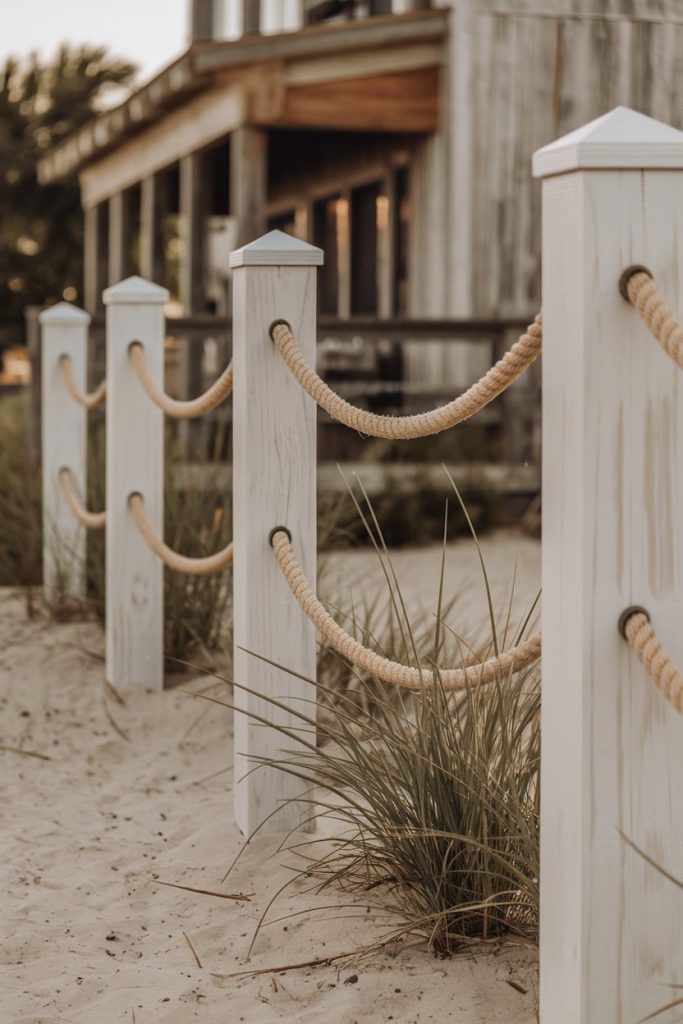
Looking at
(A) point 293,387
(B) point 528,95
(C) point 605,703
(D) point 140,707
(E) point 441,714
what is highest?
(B) point 528,95

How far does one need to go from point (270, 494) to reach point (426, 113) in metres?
7.96

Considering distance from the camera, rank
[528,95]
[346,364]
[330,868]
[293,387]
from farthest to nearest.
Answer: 1. [346,364]
2. [528,95]
3. [293,387]
4. [330,868]

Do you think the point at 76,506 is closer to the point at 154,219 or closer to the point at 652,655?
the point at 652,655

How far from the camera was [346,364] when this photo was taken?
12891 mm

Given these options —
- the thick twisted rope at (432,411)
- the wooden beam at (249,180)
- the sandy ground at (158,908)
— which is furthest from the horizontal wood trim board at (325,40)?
the thick twisted rope at (432,411)

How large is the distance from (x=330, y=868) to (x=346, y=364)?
399 inches

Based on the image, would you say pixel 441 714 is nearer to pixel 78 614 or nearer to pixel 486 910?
pixel 486 910

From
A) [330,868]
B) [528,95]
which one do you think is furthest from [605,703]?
[528,95]

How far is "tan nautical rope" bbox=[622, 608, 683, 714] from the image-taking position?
5.91 ft

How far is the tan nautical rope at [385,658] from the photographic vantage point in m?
2.31

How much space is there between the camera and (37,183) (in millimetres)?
26797

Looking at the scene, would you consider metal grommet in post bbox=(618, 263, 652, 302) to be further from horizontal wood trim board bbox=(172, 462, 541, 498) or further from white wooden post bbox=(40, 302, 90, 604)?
horizontal wood trim board bbox=(172, 462, 541, 498)

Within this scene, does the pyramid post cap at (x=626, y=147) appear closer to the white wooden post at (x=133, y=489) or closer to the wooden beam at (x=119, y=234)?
the white wooden post at (x=133, y=489)

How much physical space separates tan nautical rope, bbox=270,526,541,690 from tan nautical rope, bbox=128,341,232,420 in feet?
1.92
